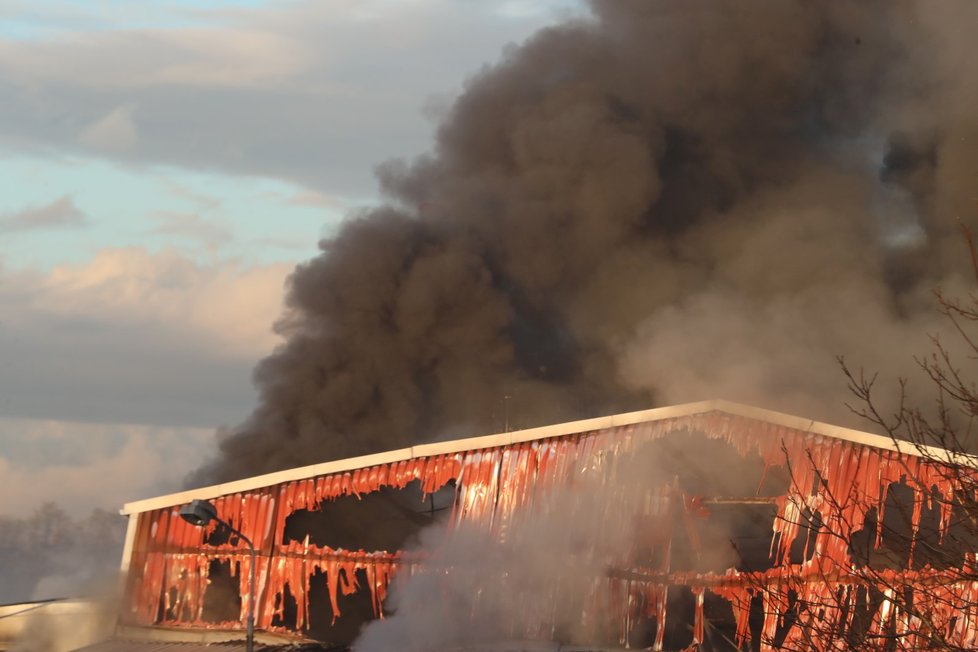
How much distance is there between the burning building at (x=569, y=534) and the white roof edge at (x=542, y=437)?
3cm

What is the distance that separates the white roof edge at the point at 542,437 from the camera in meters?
18.8

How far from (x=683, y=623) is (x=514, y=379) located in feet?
38.2

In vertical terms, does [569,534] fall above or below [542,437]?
below

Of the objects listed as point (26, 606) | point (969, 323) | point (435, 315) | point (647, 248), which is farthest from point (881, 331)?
point (26, 606)

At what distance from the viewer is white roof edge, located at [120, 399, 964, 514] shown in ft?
61.7

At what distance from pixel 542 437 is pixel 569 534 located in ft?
5.18

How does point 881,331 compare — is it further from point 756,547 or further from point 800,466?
point 800,466

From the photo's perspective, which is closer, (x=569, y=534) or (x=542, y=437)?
(x=569, y=534)

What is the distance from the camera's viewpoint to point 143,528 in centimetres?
2208

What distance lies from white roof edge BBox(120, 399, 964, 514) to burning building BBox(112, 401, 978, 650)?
3 cm

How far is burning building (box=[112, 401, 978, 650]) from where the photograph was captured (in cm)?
1895

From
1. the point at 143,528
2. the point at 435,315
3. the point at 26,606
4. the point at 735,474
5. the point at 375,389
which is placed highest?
the point at 435,315

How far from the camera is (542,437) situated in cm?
2020

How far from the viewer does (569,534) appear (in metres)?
19.7
